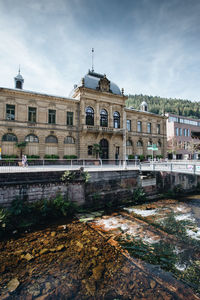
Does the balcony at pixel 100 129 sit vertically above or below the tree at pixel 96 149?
above

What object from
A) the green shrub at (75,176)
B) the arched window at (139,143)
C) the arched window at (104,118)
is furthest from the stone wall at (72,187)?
the arched window at (139,143)

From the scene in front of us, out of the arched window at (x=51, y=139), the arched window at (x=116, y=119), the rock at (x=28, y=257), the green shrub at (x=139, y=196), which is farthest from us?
the arched window at (x=116, y=119)

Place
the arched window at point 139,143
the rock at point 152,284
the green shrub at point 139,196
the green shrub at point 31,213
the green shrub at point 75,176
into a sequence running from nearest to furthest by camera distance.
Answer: the rock at point 152,284 < the green shrub at point 31,213 < the green shrub at point 75,176 < the green shrub at point 139,196 < the arched window at point 139,143

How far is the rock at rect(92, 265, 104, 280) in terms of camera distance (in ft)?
Answer: 19.1

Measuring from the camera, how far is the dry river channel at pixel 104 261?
207 inches

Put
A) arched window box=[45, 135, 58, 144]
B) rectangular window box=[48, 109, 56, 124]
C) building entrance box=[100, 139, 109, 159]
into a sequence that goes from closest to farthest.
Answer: arched window box=[45, 135, 58, 144] < rectangular window box=[48, 109, 56, 124] < building entrance box=[100, 139, 109, 159]

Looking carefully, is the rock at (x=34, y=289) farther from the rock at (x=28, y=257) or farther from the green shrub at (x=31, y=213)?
the green shrub at (x=31, y=213)

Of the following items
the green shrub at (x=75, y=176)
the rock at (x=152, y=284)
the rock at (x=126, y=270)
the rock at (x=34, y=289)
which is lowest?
the rock at (x=34, y=289)

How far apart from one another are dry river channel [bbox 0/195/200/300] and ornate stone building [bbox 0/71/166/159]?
12.3 m

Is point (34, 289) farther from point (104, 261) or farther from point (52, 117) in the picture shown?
point (52, 117)

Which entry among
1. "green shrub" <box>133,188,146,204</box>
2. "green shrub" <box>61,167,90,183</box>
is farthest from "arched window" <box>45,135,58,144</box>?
"green shrub" <box>133,188,146,204</box>

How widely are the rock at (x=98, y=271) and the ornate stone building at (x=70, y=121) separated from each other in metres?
14.9

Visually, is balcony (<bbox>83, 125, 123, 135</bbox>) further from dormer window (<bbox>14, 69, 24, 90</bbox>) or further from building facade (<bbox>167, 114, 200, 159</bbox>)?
building facade (<bbox>167, 114, 200, 159</bbox>)

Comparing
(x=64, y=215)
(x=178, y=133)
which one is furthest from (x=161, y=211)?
(x=178, y=133)
